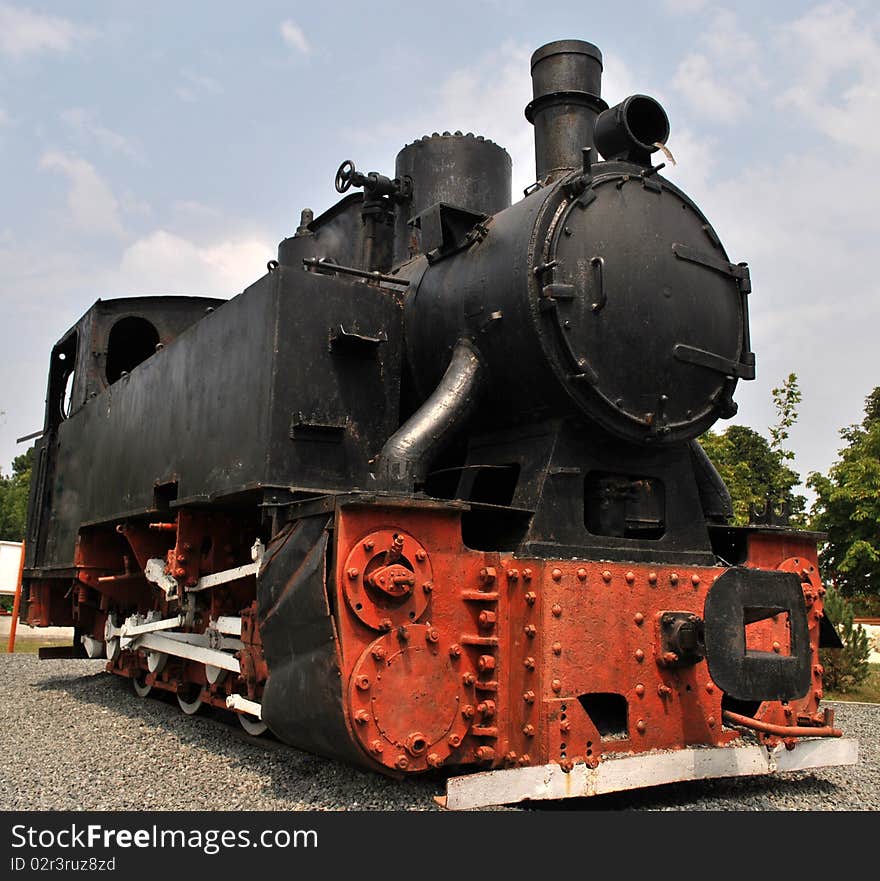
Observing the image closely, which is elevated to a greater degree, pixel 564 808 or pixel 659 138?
pixel 659 138

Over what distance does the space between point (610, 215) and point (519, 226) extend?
1.39 ft

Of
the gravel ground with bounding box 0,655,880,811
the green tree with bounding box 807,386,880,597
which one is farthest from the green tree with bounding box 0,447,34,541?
Answer: the gravel ground with bounding box 0,655,880,811

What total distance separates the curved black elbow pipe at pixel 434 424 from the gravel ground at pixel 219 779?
129 cm

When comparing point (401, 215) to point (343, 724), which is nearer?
point (343, 724)

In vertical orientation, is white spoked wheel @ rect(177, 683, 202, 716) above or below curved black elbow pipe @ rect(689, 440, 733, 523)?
below

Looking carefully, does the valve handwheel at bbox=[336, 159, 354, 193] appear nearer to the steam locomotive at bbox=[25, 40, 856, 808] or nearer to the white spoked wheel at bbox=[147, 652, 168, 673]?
the steam locomotive at bbox=[25, 40, 856, 808]

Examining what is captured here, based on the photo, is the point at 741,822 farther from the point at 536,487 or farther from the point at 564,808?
the point at 536,487

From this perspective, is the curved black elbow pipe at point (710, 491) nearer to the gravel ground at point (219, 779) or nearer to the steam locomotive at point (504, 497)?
the steam locomotive at point (504, 497)

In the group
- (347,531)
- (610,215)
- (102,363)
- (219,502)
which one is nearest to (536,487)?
(347,531)

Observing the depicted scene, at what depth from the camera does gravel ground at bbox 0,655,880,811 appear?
3637 millimetres

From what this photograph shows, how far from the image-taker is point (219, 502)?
15.0 ft

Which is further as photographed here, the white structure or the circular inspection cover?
the white structure

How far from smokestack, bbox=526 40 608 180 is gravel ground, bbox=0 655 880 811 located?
310 cm

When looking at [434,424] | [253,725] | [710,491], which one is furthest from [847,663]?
[434,424]
